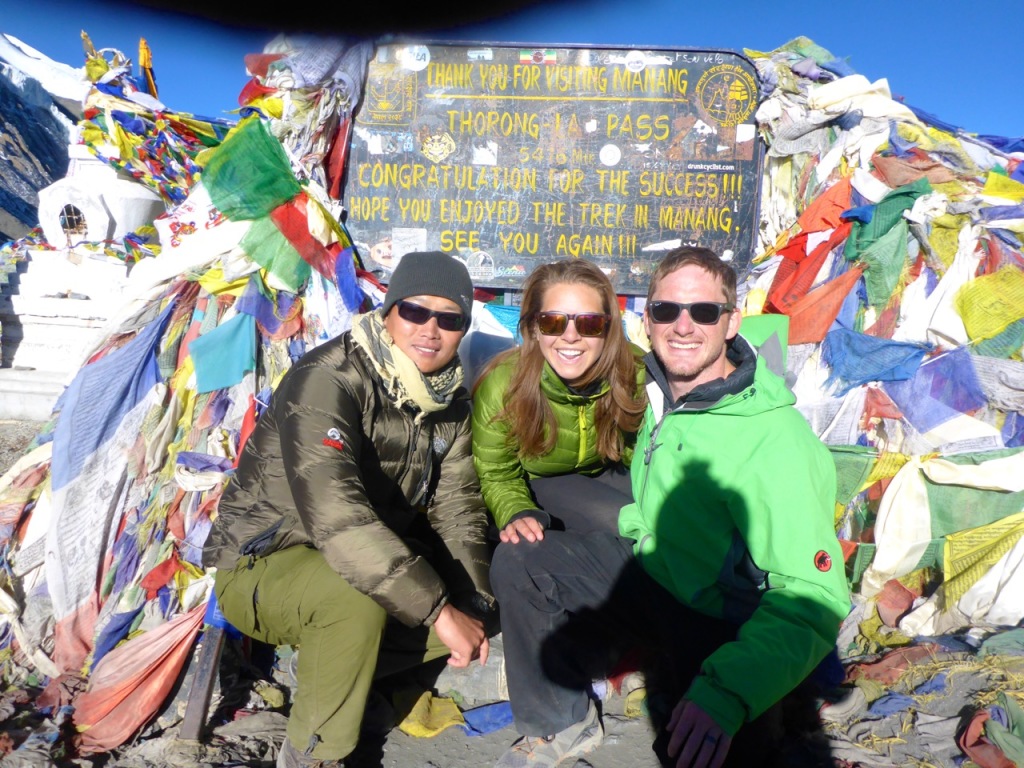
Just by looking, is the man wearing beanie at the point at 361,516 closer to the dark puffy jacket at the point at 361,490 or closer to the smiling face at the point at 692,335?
the dark puffy jacket at the point at 361,490

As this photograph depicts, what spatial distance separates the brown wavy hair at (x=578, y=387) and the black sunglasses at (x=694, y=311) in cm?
36

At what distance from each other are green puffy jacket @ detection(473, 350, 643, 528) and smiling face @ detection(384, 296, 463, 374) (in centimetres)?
35

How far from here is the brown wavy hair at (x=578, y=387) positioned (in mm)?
2598

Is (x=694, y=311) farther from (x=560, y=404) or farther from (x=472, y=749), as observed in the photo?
(x=472, y=749)

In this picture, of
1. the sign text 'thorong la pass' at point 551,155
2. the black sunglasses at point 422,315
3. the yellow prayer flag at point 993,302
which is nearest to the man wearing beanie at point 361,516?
the black sunglasses at point 422,315

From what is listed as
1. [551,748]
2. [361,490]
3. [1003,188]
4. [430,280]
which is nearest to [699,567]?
[551,748]

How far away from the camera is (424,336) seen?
2.41m

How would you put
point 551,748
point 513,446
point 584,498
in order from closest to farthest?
1. point 551,748
2. point 513,446
3. point 584,498

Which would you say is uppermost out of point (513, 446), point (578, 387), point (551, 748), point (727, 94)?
point (727, 94)

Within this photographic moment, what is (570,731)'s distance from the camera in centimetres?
235

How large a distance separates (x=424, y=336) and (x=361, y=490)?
58 centimetres

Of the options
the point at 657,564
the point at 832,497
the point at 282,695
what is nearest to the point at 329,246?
the point at 282,695

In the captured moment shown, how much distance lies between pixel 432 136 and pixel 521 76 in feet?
2.15

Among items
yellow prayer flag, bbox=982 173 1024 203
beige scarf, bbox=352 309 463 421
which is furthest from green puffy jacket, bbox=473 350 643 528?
yellow prayer flag, bbox=982 173 1024 203
